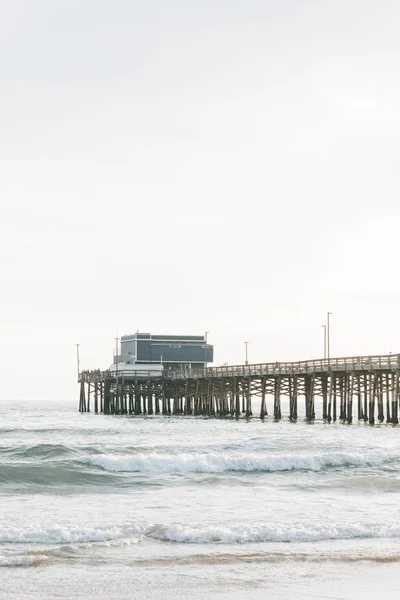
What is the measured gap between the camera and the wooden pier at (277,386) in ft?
157

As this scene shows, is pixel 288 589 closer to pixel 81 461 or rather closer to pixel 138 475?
pixel 138 475

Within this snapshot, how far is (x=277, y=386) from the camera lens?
55.7m

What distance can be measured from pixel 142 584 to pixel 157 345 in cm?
7458

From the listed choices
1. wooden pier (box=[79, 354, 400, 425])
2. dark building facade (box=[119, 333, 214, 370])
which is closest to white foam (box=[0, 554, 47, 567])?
wooden pier (box=[79, 354, 400, 425])

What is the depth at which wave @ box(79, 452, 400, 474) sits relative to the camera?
26.8 m

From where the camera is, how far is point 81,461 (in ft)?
90.1

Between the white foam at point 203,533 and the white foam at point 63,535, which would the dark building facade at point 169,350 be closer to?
the white foam at point 203,533

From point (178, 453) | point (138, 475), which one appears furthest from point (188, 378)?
point (138, 475)

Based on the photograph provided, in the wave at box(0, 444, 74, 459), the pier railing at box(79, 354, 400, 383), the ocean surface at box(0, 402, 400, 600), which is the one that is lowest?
the ocean surface at box(0, 402, 400, 600)

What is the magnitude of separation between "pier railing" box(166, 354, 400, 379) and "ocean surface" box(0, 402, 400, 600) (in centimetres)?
1610

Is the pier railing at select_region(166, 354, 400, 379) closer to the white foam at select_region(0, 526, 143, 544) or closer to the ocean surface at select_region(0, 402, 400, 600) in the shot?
the ocean surface at select_region(0, 402, 400, 600)

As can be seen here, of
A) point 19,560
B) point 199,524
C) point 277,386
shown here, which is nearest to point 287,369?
point 277,386

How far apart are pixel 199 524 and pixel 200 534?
995 millimetres

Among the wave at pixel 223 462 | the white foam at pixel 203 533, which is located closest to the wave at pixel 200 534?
the white foam at pixel 203 533
